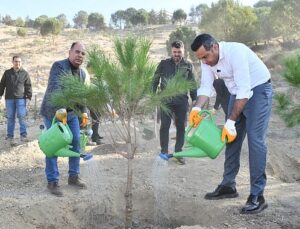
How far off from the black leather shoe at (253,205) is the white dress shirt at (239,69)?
2.87 feet

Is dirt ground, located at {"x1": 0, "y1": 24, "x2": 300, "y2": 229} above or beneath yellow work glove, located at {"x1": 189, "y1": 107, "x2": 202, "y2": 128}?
beneath

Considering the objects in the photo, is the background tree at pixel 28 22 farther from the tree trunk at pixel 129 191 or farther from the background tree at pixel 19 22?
the tree trunk at pixel 129 191

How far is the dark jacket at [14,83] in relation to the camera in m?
7.00

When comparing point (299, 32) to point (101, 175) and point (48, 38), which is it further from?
point (101, 175)

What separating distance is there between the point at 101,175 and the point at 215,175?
49.0 inches

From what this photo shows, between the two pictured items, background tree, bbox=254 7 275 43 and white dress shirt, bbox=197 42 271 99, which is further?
background tree, bbox=254 7 275 43

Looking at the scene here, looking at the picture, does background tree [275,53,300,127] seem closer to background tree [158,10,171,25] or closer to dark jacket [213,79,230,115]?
dark jacket [213,79,230,115]

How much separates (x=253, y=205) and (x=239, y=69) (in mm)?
1148

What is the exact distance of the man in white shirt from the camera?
3.56 meters

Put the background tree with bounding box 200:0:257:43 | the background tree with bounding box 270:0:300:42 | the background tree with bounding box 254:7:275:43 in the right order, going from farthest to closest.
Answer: the background tree with bounding box 254:7:275:43
the background tree with bounding box 200:0:257:43
the background tree with bounding box 270:0:300:42

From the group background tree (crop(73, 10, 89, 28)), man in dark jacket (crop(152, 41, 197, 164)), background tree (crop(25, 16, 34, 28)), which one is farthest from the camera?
background tree (crop(73, 10, 89, 28))

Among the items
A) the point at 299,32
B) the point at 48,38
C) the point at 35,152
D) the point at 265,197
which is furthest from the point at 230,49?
the point at 48,38

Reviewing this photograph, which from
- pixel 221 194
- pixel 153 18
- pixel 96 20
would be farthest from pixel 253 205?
pixel 153 18

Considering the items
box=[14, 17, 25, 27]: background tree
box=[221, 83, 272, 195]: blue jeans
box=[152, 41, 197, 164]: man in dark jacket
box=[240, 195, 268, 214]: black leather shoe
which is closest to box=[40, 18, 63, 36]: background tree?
box=[14, 17, 25, 27]: background tree
